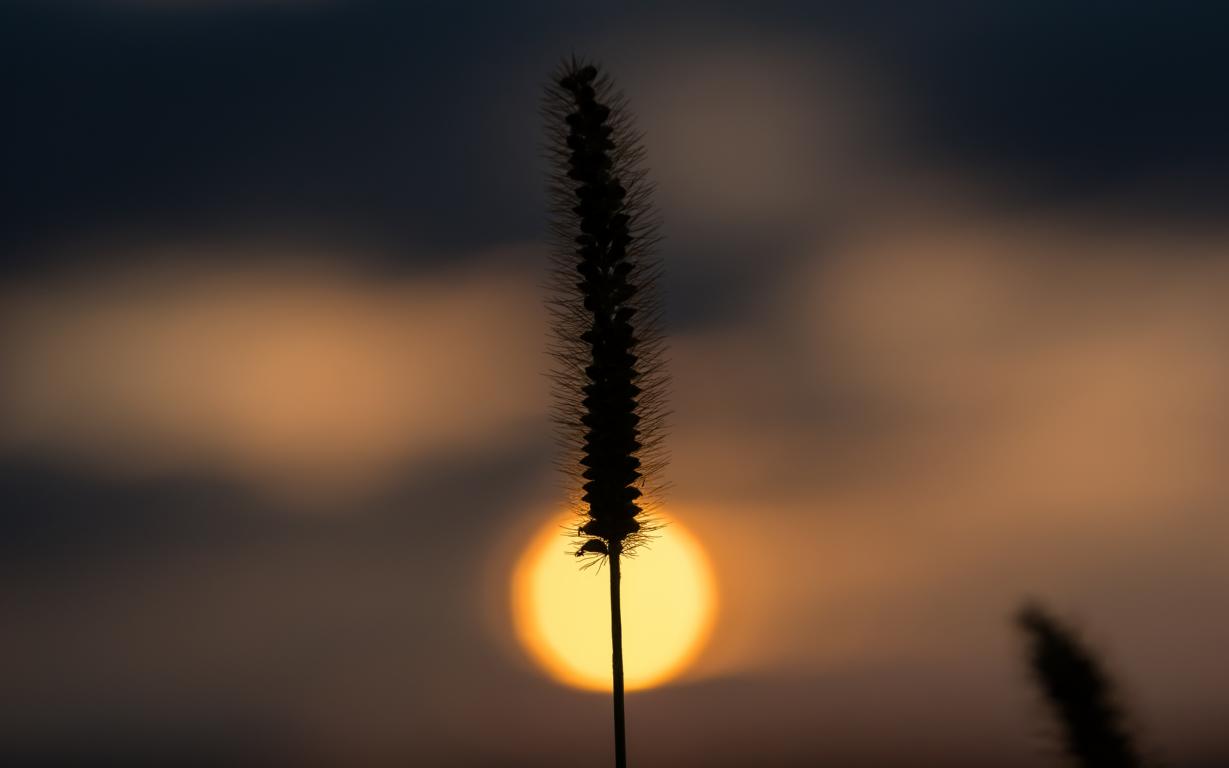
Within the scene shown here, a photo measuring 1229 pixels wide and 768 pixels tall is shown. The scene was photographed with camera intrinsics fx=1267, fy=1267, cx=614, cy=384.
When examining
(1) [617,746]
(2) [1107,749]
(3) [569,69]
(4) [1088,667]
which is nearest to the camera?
(2) [1107,749]

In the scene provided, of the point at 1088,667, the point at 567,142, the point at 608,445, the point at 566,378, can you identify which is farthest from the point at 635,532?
the point at 1088,667

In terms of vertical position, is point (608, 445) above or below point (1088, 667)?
above

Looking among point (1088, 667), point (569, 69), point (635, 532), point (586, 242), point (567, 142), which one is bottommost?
point (1088, 667)

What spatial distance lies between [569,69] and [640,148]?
1.06 m

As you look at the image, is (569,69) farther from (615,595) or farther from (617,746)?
(617,746)

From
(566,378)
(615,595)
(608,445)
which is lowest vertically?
(615,595)

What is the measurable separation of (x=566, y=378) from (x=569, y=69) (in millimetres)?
2928

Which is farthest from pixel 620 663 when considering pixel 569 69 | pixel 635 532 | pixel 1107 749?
pixel 569 69

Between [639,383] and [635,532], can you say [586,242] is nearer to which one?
[639,383]

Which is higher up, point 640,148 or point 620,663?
point 640,148

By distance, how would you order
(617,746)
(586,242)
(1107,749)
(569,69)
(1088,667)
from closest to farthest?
(1107,749) < (1088,667) < (617,746) < (586,242) < (569,69)

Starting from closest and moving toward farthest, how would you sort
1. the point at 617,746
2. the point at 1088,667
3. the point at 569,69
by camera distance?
the point at 1088,667
the point at 617,746
the point at 569,69

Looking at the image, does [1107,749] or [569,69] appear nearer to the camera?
[1107,749]

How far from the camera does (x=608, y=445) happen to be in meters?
11.2
